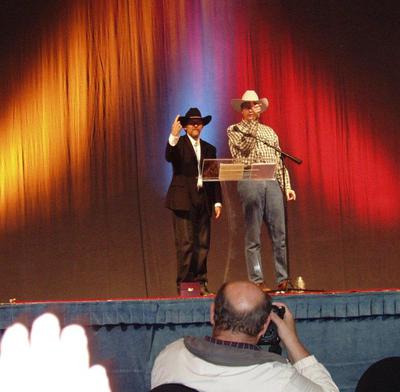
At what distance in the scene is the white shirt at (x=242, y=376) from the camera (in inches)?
84.9

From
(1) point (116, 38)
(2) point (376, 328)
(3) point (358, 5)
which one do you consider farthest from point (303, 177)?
(2) point (376, 328)

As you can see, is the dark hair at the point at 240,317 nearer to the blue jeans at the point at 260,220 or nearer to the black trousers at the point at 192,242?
the blue jeans at the point at 260,220

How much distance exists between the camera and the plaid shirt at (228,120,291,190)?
5.36 metres

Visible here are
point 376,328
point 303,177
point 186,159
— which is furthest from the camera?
point 303,177

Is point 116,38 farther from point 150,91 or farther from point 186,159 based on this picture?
point 186,159

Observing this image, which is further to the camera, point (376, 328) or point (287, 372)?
point (376, 328)

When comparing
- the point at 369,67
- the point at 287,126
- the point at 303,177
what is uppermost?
the point at 369,67

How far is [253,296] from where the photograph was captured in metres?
2.28

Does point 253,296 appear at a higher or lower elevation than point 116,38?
lower

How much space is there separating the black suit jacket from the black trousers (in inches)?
Answer: 2.9

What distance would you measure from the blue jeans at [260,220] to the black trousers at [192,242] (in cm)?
36

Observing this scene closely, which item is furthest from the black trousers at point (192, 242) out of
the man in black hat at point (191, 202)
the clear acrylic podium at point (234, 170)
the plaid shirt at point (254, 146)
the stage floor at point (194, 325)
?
the stage floor at point (194, 325)

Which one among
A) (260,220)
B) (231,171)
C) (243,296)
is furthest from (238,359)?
(260,220)

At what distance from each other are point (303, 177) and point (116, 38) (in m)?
2.34
